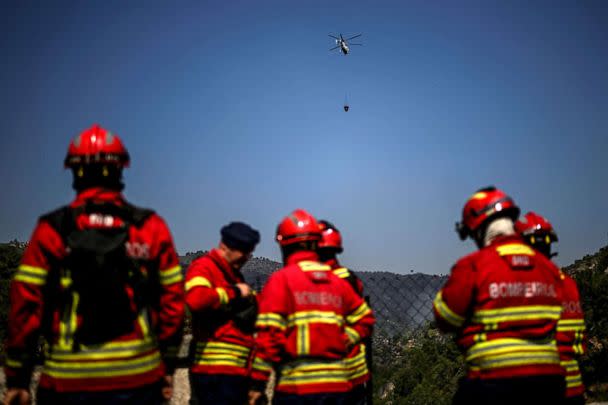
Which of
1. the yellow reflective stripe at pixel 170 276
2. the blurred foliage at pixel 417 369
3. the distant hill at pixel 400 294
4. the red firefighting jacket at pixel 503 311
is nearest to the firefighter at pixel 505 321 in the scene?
the red firefighting jacket at pixel 503 311

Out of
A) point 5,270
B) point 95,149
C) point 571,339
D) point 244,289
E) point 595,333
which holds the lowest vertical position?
point 571,339

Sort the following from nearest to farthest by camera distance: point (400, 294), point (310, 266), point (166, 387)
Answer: point (166, 387)
point (310, 266)
point (400, 294)

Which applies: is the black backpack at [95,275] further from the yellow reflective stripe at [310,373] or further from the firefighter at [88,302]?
the yellow reflective stripe at [310,373]

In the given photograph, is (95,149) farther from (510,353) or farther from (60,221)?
(510,353)

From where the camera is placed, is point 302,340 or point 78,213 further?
point 302,340

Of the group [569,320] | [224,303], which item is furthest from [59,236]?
[569,320]

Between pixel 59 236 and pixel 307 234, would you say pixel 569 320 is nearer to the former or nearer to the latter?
pixel 307 234

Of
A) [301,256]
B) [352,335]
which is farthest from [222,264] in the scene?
[352,335]
